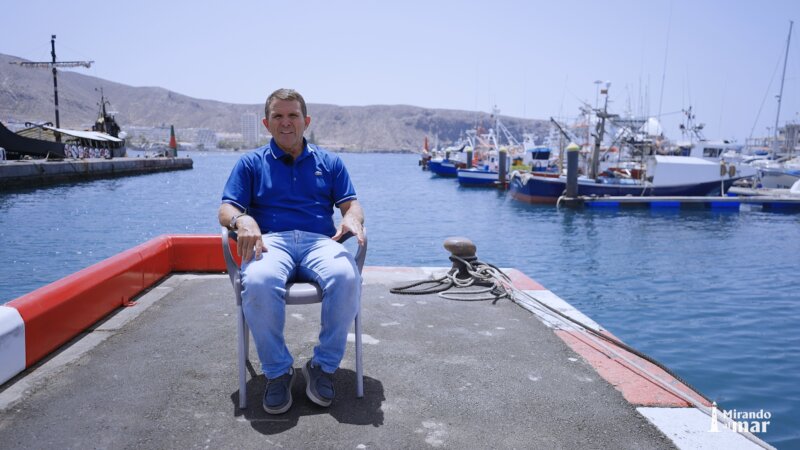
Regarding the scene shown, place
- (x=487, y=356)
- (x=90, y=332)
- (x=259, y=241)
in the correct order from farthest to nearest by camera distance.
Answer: (x=90, y=332) < (x=487, y=356) < (x=259, y=241)

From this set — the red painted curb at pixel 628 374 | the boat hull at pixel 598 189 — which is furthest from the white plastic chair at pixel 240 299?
the boat hull at pixel 598 189

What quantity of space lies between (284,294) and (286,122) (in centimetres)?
104

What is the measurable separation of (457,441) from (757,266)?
15.6 m

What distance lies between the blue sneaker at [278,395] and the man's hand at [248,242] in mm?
635

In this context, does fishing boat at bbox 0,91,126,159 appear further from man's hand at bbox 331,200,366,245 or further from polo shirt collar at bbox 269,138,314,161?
man's hand at bbox 331,200,366,245

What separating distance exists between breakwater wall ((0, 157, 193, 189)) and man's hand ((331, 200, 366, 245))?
114ft

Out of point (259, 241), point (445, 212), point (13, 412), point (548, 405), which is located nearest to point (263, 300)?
point (259, 241)

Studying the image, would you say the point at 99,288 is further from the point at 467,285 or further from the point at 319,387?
the point at 467,285

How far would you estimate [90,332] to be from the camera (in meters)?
3.76

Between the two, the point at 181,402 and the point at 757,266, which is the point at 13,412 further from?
the point at 757,266

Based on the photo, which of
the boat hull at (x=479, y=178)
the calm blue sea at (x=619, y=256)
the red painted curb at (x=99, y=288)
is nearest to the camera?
the red painted curb at (x=99, y=288)

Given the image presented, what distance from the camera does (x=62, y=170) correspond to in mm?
37188

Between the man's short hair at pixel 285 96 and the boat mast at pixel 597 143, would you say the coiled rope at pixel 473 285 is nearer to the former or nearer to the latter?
the man's short hair at pixel 285 96

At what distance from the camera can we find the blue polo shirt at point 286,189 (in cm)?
310
